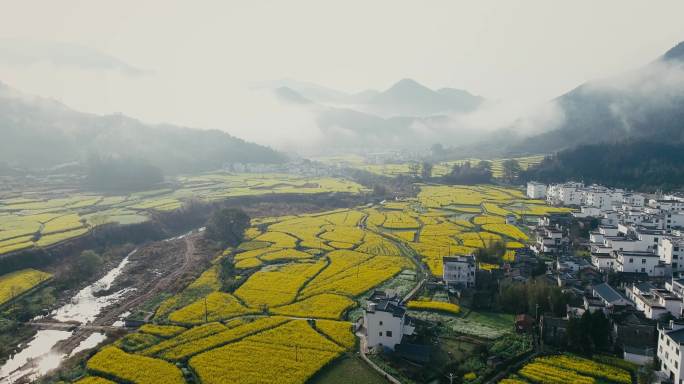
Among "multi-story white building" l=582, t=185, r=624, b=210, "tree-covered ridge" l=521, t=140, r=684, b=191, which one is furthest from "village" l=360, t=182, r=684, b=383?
"tree-covered ridge" l=521, t=140, r=684, b=191

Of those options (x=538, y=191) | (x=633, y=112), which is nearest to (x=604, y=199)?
(x=538, y=191)

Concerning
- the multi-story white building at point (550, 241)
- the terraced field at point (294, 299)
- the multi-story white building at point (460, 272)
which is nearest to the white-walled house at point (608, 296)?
the terraced field at point (294, 299)

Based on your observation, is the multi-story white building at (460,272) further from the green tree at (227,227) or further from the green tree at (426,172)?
the green tree at (426,172)

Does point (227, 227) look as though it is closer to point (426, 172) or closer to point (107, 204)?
point (107, 204)

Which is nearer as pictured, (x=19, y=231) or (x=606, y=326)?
(x=606, y=326)

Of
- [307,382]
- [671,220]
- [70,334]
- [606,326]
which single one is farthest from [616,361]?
[671,220]

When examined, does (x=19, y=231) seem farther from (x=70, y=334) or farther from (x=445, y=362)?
(x=445, y=362)
